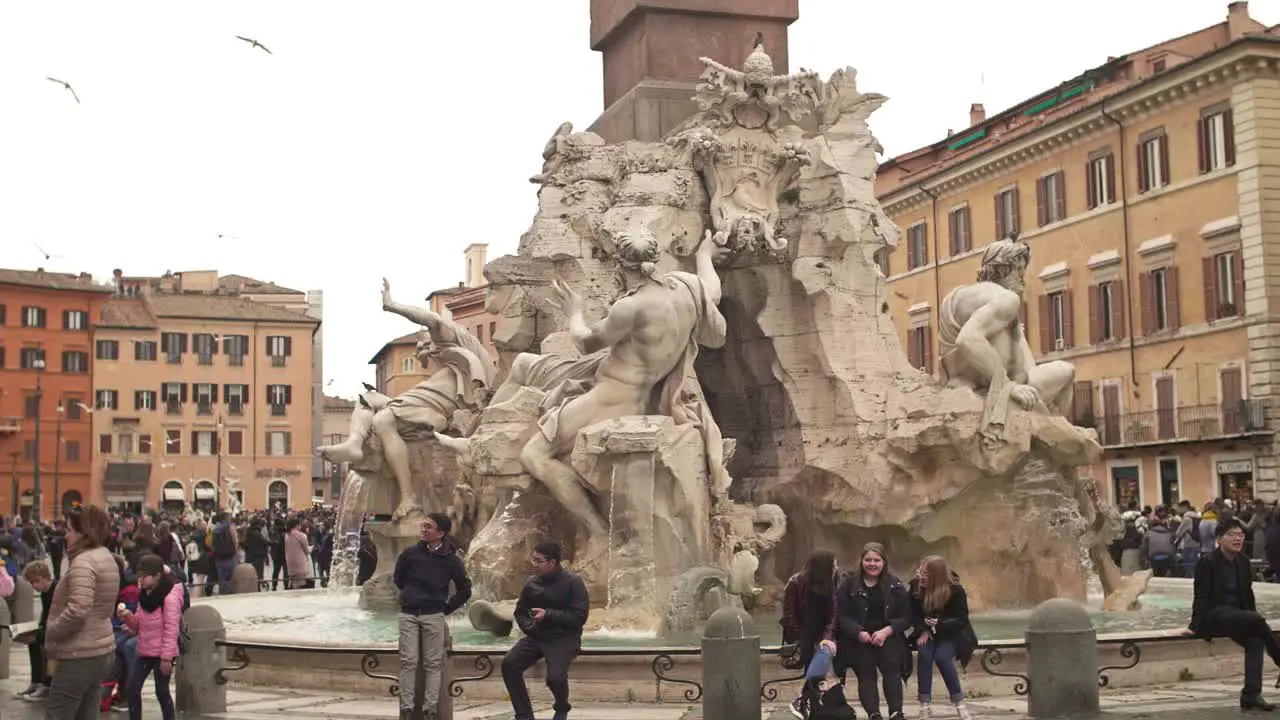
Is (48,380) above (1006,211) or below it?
below

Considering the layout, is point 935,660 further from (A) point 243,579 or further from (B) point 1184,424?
(B) point 1184,424

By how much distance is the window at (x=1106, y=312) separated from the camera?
129 ft

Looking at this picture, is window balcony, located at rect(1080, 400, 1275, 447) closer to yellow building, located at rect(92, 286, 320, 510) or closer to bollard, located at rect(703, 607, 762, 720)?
bollard, located at rect(703, 607, 762, 720)

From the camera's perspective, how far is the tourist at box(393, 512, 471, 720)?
8875 mm

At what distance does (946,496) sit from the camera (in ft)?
46.0

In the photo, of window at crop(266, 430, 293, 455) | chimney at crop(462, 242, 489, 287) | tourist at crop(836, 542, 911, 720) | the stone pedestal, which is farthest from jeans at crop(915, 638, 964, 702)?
window at crop(266, 430, 293, 455)

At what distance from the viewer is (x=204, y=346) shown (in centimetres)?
7662

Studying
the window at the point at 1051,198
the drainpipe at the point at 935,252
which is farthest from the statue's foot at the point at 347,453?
the drainpipe at the point at 935,252

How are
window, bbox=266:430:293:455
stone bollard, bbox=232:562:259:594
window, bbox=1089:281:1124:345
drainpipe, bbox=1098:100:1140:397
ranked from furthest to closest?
window, bbox=266:430:293:455, window, bbox=1089:281:1124:345, drainpipe, bbox=1098:100:1140:397, stone bollard, bbox=232:562:259:594

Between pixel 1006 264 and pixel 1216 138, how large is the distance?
24167mm

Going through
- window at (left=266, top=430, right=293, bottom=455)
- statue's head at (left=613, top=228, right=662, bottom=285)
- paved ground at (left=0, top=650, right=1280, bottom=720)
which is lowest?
paved ground at (left=0, top=650, right=1280, bottom=720)

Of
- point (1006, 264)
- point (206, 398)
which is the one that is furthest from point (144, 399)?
point (1006, 264)

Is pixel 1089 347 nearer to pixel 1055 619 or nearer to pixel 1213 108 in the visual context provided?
pixel 1213 108

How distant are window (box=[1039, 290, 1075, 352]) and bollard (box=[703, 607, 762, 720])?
110 ft
